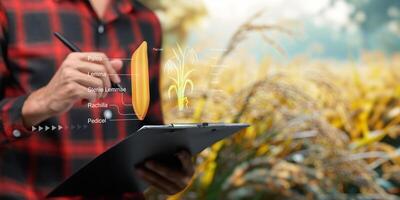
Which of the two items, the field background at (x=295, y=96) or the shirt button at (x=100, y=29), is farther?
the field background at (x=295, y=96)

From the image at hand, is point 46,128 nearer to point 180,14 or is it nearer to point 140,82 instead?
point 140,82

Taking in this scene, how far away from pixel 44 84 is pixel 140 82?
0.45 feet

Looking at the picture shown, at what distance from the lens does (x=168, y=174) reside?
1161 millimetres

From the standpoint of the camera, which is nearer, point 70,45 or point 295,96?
point 70,45

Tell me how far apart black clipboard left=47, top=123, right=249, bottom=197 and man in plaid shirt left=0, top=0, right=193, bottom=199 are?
0.02 metres

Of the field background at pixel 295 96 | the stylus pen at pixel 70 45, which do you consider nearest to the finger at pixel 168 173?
the stylus pen at pixel 70 45

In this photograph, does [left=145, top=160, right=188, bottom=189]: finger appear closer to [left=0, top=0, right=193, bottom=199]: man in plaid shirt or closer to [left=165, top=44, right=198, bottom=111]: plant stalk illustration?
[left=0, top=0, right=193, bottom=199]: man in plaid shirt

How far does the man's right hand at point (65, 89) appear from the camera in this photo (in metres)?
1.02

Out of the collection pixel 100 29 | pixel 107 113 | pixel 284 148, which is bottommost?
pixel 284 148

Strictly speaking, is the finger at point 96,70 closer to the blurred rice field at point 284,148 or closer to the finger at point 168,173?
the finger at point 168,173

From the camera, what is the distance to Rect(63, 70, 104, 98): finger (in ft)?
3.38

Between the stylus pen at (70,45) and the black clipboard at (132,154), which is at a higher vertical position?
the stylus pen at (70,45)

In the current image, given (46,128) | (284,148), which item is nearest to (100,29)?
(46,128)

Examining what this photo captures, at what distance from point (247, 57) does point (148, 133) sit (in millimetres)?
1873
